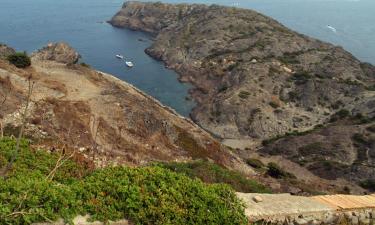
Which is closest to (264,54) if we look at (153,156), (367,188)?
(367,188)

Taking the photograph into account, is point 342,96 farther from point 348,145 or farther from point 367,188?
point 367,188

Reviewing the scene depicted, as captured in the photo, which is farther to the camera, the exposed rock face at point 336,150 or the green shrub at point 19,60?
the exposed rock face at point 336,150

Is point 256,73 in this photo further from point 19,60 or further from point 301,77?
point 19,60

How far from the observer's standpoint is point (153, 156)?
39156mm

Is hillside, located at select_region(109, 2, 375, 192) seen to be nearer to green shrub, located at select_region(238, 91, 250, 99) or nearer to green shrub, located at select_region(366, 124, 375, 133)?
green shrub, located at select_region(366, 124, 375, 133)

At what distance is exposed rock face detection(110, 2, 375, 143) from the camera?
86938 millimetres

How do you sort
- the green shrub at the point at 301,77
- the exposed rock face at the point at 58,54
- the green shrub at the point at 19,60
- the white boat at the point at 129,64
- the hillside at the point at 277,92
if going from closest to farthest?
the green shrub at the point at 19,60 → the hillside at the point at 277,92 → the exposed rock face at the point at 58,54 → the green shrub at the point at 301,77 → the white boat at the point at 129,64

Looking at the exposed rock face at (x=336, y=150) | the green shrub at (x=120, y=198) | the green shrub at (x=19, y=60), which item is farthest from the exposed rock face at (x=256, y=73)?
the green shrub at (x=120, y=198)

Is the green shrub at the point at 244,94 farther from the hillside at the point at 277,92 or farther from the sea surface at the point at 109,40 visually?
the sea surface at the point at 109,40

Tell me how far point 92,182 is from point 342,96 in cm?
8602

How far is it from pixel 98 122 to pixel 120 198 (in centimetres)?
3062

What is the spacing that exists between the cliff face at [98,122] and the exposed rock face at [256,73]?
35.1 metres

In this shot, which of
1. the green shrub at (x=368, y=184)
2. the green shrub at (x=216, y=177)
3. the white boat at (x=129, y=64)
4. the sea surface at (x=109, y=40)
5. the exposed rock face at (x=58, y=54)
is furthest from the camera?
the white boat at (x=129, y=64)

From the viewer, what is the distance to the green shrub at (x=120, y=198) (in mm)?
11695
